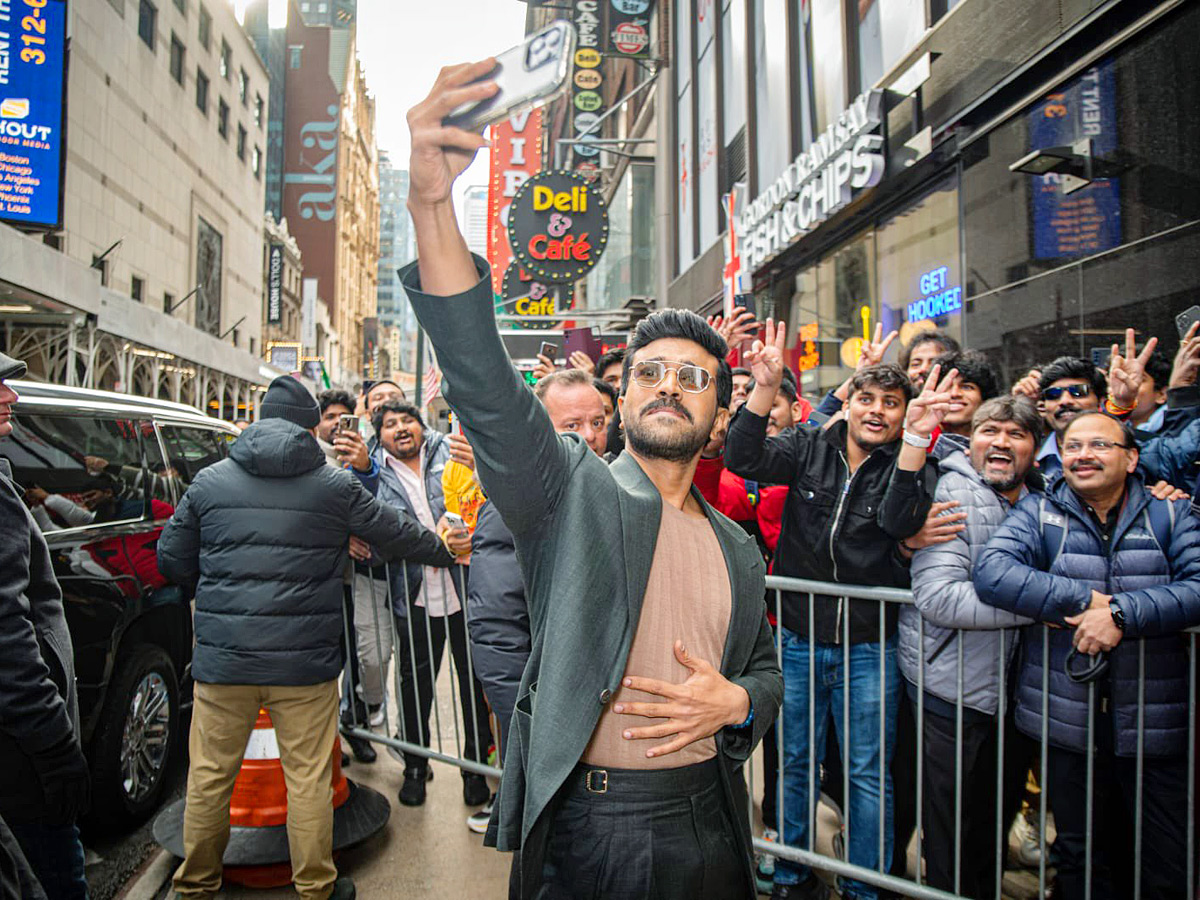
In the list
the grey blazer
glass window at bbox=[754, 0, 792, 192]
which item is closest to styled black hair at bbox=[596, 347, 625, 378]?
the grey blazer

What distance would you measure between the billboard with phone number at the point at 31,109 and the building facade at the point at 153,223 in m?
0.65

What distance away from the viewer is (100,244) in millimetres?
23109

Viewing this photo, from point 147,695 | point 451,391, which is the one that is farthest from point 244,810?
point 451,391

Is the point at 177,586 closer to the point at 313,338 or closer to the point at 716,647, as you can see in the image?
the point at 716,647

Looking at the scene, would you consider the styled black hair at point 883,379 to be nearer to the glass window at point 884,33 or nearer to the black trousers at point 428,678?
the black trousers at point 428,678

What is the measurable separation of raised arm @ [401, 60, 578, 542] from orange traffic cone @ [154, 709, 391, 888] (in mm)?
2814

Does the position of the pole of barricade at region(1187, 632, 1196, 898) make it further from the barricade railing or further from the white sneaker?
the white sneaker

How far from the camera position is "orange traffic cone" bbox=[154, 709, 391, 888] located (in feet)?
11.6

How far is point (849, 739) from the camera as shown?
3.45 m

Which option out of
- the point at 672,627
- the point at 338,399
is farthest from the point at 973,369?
the point at 338,399

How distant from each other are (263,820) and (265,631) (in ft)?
3.41

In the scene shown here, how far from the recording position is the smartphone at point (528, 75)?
1.25m

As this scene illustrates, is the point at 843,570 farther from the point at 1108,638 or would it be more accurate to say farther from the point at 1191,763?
the point at 1191,763

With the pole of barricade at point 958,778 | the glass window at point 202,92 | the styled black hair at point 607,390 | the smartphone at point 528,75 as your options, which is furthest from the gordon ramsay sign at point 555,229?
the glass window at point 202,92
